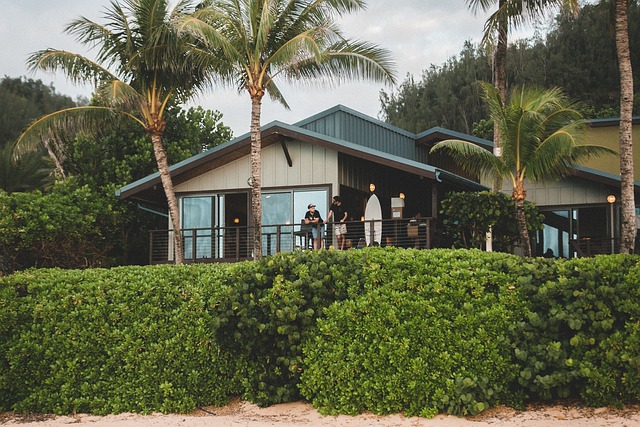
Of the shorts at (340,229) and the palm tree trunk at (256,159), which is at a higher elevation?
the palm tree trunk at (256,159)

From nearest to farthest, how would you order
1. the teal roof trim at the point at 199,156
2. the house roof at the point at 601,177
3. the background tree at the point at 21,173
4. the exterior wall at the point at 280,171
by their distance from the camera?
the exterior wall at the point at 280,171
the teal roof trim at the point at 199,156
the house roof at the point at 601,177
the background tree at the point at 21,173

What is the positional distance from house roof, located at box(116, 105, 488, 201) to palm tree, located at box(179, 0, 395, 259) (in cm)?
188

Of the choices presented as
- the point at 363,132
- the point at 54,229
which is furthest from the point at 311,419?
the point at 54,229

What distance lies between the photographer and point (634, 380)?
8.40 metres

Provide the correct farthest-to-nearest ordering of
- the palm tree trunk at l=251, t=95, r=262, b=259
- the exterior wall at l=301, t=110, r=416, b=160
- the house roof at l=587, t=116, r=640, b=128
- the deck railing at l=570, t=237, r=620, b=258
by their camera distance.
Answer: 1. the house roof at l=587, t=116, r=640, b=128
2. the exterior wall at l=301, t=110, r=416, b=160
3. the deck railing at l=570, t=237, r=620, b=258
4. the palm tree trunk at l=251, t=95, r=262, b=259

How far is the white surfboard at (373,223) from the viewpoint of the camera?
18.2 meters

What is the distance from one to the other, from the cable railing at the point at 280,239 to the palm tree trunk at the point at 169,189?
2.36 feet

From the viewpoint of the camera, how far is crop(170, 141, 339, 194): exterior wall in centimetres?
1991

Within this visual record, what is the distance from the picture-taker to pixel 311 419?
9.31 meters

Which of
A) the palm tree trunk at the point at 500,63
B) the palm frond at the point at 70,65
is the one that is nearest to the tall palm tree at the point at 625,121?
the palm tree trunk at the point at 500,63

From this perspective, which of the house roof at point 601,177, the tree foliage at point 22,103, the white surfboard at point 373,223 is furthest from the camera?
the tree foliage at point 22,103

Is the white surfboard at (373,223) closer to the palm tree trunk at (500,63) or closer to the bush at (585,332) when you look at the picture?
the palm tree trunk at (500,63)

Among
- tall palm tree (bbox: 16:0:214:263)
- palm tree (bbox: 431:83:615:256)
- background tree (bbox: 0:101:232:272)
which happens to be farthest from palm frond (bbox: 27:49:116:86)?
palm tree (bbox: 431:83:615:256)

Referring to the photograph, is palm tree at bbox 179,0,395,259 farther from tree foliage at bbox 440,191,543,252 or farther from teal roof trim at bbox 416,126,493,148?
teal roof trim at bbox 416,126,493,148
